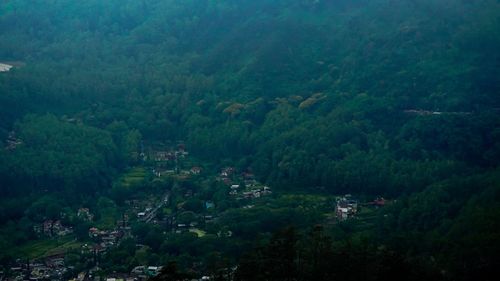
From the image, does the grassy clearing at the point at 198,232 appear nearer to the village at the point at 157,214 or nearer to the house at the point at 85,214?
the village at the point at 157,214

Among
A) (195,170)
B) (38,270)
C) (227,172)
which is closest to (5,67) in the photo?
(195,170)

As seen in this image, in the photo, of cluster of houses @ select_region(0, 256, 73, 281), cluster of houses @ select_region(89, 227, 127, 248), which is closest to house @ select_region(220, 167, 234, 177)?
cluster of houses @ select_region(89, 227, 127, 248)

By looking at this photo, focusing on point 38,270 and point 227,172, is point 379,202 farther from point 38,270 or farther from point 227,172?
point 38,270

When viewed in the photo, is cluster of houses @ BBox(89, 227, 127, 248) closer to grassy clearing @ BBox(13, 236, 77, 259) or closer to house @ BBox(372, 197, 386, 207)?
grassy clearing @ BBox(13, 236, 77, 259)

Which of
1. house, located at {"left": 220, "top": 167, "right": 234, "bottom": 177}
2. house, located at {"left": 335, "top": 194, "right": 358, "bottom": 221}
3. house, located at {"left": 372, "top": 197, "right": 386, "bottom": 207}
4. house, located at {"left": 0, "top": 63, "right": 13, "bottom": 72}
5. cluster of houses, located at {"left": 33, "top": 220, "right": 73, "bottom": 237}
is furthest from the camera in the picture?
house, located at {"left": 0, "top": 63, "right": 13, "bottom": 72}

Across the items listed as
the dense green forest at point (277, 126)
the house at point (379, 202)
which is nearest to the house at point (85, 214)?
the dense green forest at point (277, 126)

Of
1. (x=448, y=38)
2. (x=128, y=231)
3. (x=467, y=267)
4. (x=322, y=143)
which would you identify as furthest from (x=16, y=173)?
(x=448, y=38)

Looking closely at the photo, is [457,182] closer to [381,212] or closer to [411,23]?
[381,212]
